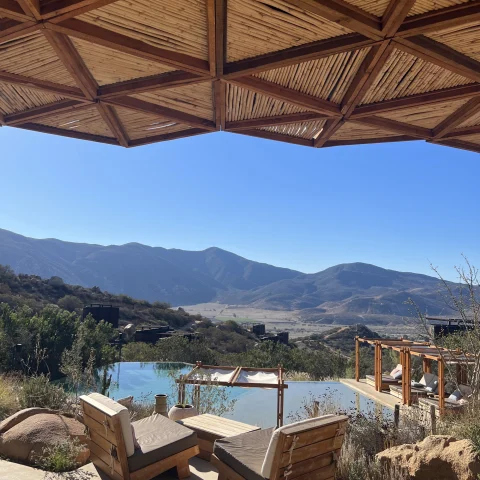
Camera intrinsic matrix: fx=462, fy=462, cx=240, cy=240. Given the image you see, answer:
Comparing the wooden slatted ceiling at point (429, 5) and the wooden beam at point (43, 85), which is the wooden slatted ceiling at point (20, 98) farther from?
the wooden slatted ceiling at point (429, 5)

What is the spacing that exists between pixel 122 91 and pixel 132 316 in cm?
3006

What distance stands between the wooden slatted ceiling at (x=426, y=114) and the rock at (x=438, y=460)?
122 inches

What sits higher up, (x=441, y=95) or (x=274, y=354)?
(x=441, y=95)

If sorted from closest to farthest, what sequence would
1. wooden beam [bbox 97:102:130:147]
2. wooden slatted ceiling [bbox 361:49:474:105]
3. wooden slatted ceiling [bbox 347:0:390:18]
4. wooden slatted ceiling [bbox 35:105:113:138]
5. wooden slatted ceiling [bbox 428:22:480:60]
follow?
wooden slatted ceiling [bbox 347:0:390:18] < wooden slatted ceiling [bbox 428:22:480:60] < wooden slatted ceiling [bbox 361:49:474:105] < wooden beam [bbox 97:102:130:147] < wooden slatted ceiling [bbox 35:105:113:138]

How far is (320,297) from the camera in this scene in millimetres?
109938

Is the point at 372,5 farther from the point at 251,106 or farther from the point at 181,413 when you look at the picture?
the point at 181,413

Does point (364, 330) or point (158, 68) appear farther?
point (364, 330)

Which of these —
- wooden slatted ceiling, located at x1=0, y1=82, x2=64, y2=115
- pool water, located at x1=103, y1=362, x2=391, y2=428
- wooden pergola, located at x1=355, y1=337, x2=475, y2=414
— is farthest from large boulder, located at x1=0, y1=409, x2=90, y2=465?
wooden pergola, located at x1=355, y1=337, x2=475, y2=414

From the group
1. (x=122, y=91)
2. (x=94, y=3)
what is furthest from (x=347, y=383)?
(x=94, y=3)

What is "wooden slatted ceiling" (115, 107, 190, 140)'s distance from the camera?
5082 mm

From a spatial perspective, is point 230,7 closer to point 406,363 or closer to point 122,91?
point 122,91

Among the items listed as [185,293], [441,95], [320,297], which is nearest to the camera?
[441,95]

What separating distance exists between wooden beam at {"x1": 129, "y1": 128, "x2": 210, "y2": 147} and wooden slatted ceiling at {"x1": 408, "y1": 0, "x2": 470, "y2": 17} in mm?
2780

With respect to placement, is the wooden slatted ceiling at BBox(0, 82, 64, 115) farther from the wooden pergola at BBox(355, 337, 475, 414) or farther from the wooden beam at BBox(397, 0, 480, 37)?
the wooden pergola at BBox(355, 337, 475, 414)
